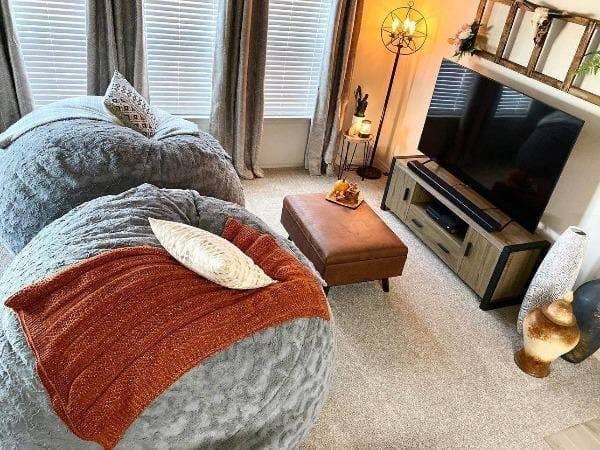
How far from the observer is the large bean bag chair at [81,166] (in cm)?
201

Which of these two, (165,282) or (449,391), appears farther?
(449,391)

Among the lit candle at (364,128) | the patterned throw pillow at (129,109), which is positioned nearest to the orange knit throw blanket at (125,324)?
the patterned throw pillow at (129,109)

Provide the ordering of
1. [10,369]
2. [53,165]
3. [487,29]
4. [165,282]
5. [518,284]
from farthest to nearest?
[487,29] → [518,284] → [53,165] → [165,282] → [10,369]

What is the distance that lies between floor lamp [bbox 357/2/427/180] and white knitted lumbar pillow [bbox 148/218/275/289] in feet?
9.04

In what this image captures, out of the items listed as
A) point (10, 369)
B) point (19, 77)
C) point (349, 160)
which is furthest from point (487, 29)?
point (10, 369)

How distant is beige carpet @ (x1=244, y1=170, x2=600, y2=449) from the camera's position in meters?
2.02

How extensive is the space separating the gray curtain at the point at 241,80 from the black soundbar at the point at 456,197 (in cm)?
127

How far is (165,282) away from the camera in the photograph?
1.33 metres

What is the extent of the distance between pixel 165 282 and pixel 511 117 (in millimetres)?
2241

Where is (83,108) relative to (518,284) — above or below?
above

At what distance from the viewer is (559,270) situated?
2406 mm

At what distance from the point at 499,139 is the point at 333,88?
1.50 m

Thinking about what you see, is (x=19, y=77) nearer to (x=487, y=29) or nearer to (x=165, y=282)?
(x=165, y=282)

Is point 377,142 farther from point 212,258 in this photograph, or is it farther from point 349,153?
point 212,258
